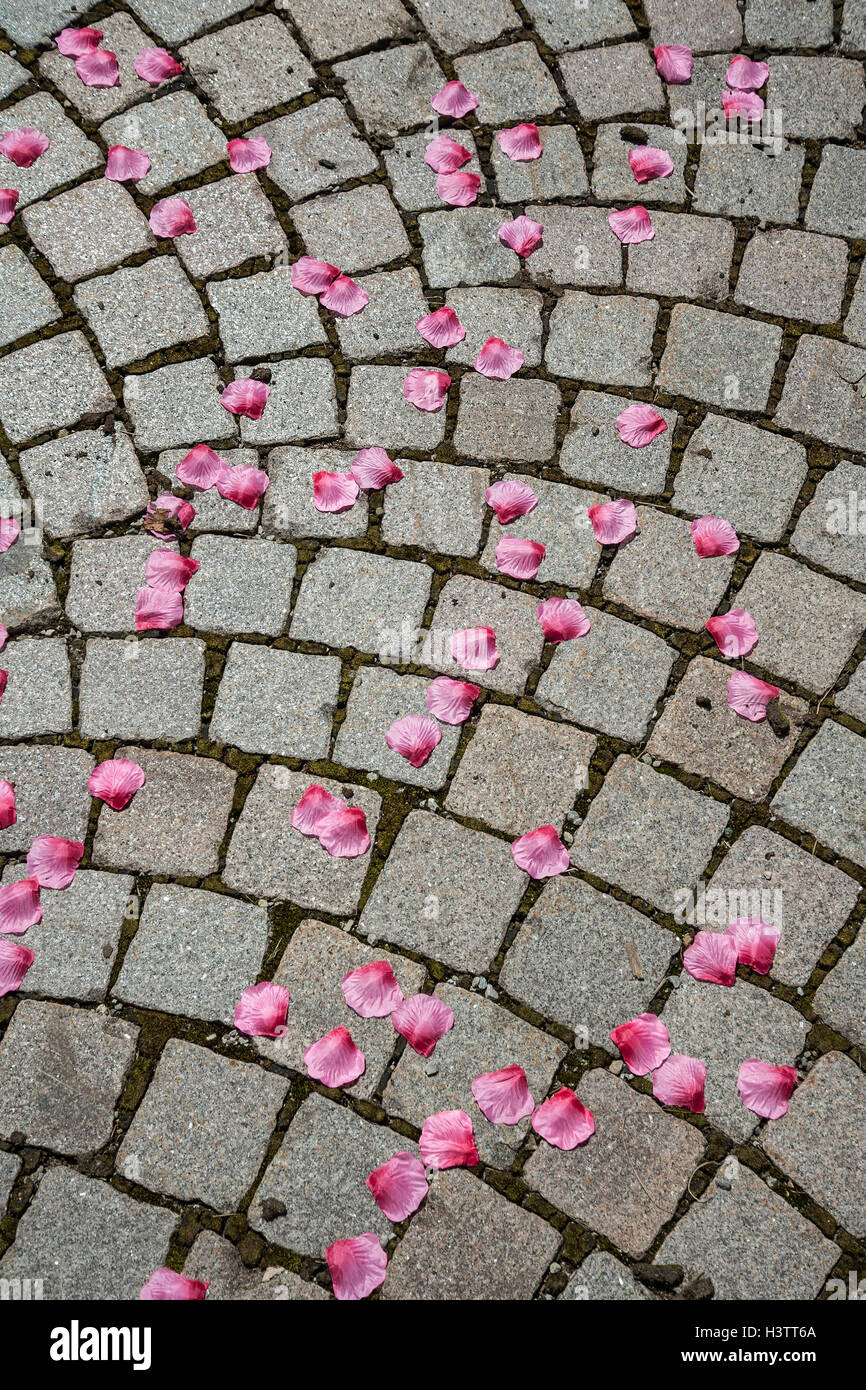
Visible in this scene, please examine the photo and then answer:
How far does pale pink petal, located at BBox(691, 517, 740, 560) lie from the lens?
2965mm

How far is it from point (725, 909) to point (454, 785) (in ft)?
2.52

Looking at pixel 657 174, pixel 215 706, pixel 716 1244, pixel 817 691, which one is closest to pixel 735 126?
pixel 657 174

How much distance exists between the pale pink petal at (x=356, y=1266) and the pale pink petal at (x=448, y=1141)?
221 mm

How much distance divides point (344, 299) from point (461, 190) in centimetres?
57

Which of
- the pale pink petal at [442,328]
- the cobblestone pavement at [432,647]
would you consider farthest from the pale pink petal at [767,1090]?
the pale pink petal at [442,328]

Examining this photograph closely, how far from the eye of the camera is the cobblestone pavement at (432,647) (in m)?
2.44

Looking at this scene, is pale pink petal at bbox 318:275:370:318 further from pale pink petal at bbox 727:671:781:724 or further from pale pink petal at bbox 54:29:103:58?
pale pink petal at bbox 727:671:781:724

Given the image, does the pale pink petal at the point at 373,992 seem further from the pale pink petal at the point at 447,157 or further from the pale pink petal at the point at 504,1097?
the pale pink petal at the point at 447,157

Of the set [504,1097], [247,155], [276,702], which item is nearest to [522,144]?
[247,155]

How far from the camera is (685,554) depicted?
2.98m

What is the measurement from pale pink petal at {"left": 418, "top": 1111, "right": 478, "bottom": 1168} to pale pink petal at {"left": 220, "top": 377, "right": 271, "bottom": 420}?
2.05 meters

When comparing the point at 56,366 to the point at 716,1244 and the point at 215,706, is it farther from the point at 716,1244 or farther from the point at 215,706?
the point at 716,1244

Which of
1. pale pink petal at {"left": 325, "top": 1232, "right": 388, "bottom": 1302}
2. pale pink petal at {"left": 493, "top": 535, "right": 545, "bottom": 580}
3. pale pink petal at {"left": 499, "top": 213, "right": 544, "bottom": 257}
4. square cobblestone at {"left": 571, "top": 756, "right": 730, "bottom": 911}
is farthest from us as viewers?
pale pink petal at {"left": 499, "top": 213, "right": 544, "bottom": 257}

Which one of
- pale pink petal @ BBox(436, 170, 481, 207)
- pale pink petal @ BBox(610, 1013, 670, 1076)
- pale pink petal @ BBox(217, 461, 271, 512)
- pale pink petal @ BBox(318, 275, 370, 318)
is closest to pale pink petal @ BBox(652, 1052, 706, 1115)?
pale pink petal @ BBox(610, 1013, 670, 1076)
